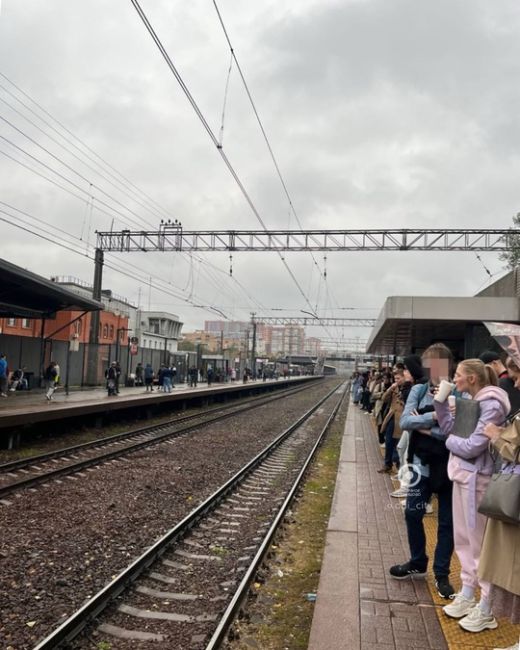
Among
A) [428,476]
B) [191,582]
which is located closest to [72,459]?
[191,582]

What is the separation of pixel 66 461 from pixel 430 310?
7.62 meters

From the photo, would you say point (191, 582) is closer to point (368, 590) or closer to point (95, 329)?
point (368, 590)

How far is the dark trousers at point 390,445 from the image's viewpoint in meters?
9.38

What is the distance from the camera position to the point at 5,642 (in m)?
3.87

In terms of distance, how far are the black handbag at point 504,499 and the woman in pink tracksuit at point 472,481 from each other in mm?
517

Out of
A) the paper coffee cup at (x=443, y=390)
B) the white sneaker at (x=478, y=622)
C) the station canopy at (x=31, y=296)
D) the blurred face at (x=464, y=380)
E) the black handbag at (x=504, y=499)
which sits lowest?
the white sneaker at (x=478, y=622)

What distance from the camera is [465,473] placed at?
378 centimetres

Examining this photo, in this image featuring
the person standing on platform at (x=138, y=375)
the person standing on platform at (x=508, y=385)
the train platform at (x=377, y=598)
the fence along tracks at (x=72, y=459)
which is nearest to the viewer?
the train platform at (x=377, y=598)

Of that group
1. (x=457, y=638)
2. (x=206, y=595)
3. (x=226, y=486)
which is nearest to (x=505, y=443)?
(x=457, y=638)

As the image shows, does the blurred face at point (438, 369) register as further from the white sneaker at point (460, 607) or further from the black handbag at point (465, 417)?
the white sneaker at point (460, 607)

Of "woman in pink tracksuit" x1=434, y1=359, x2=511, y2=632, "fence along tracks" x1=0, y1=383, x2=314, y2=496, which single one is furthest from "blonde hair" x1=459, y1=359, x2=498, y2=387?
"fence along tracks" x1=0, y1=383, x2=314, y2=496

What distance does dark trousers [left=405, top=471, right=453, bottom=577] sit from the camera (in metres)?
4.25

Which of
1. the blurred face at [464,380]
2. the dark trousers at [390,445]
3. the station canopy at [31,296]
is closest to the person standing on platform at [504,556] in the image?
the blurred face at [464,380]

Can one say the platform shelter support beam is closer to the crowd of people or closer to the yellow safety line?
the crowd of people
